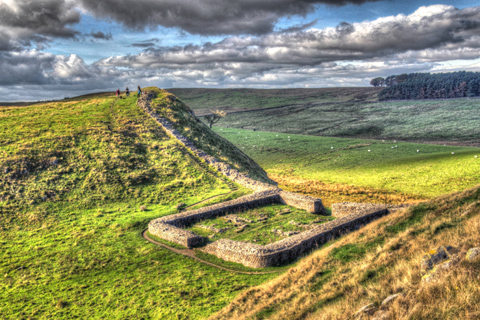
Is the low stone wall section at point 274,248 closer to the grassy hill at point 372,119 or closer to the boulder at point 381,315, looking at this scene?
the boulder at point 381,315

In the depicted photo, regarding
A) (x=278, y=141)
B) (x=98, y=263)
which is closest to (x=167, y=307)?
(x=98, y=263)

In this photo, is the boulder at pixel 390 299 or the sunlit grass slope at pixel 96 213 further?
the sunlit grass slope at pixel 96 213

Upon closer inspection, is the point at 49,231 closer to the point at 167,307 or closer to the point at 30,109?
the point at 167,307

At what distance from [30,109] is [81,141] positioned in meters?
15.2

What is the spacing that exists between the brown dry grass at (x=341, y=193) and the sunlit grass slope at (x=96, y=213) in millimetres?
10921

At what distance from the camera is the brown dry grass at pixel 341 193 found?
33188 millimetres

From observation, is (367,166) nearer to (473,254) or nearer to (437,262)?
(437,262)

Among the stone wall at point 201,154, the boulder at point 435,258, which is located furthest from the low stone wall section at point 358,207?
the boulder at point 435,258

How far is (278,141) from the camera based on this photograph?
249 feet

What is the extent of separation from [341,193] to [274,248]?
21.3 metres

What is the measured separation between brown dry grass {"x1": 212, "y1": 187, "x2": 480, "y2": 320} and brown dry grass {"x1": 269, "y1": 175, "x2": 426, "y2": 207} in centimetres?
1596

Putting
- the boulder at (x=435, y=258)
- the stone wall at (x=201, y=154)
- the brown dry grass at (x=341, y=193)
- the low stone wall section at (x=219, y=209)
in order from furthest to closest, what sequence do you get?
the brown dry grass at (x=341, y=193) < the stone wall at (x=201, y=154) < the low stone wall section at (x=219, y=209) < the boulder at (x=435, y=258)

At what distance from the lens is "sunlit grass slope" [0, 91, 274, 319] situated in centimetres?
1491

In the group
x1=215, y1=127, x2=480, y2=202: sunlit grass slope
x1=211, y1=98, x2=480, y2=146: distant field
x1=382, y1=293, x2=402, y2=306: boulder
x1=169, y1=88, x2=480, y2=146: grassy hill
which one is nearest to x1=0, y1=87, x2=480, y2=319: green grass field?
x1=215, y1=127, x2=480, y2=202: sunlit grass slope
